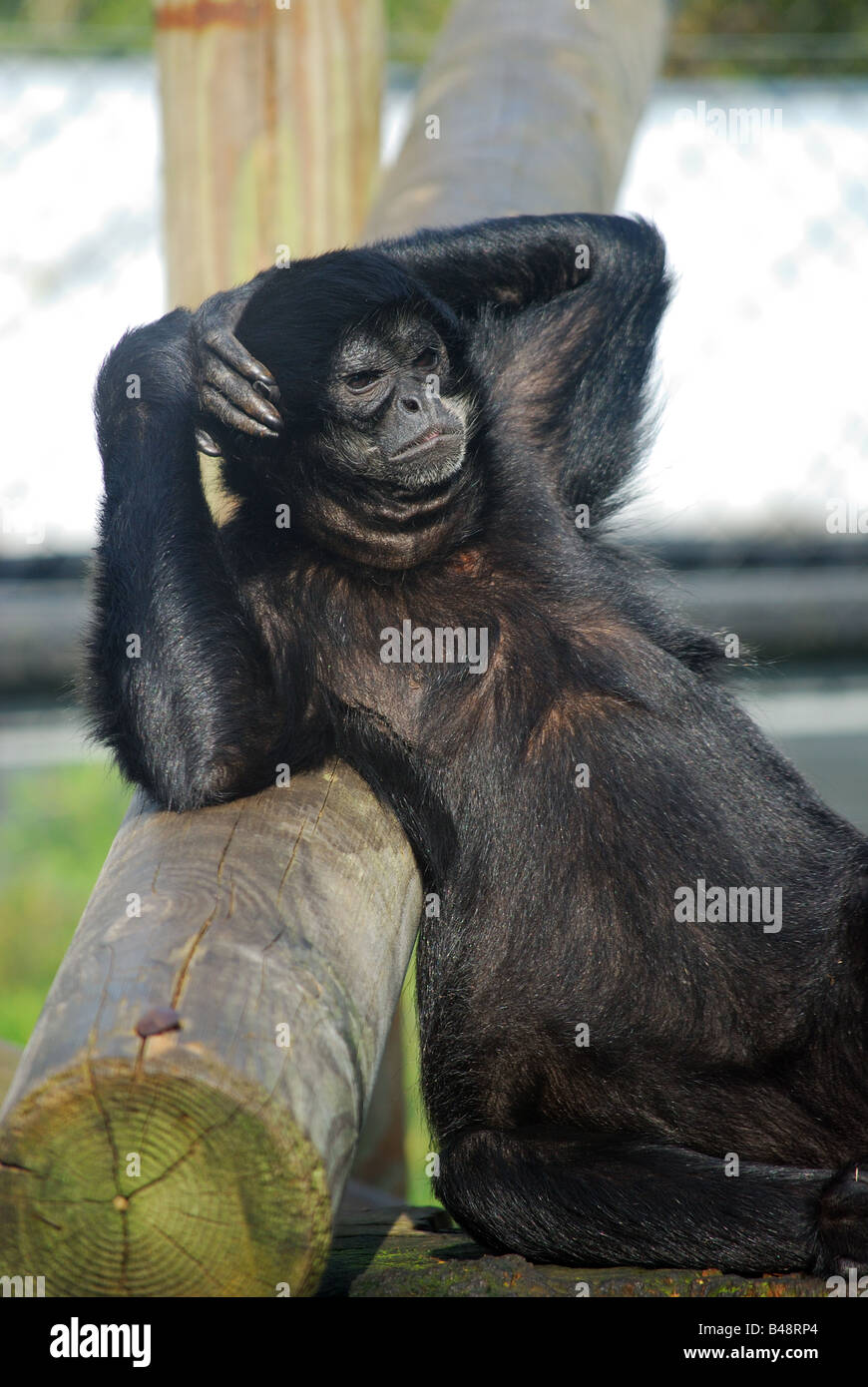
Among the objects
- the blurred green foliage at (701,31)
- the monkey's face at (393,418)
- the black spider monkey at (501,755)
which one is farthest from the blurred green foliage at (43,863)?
the monkey's face at (393,418)

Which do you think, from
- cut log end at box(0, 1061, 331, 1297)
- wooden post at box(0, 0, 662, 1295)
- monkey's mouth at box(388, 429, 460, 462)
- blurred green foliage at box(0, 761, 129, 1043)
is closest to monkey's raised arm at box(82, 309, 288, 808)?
wooden post at box(0, 0, 662, 1295)

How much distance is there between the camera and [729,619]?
545 centimetres

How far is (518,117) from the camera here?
14.5 feet

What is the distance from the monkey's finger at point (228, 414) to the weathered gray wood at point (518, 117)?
1337 millimetres

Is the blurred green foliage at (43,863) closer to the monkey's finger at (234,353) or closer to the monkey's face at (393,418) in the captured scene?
the monkey's face at (393,418)

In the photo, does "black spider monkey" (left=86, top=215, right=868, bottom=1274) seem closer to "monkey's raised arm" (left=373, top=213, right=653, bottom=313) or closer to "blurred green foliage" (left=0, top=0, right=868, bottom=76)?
"monkey's raised arm" (left=373, top=213, right=653, bottom=313)

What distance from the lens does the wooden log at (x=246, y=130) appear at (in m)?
4.48

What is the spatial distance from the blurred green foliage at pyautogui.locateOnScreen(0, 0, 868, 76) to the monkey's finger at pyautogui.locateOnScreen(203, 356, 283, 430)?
256 cm

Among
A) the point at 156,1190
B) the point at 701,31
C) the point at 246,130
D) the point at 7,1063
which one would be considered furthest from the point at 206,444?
the point at 701,31

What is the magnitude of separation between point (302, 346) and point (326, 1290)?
7.62ft

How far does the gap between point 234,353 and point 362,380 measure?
1.54ft

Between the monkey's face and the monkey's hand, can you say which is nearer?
the monkey's hand

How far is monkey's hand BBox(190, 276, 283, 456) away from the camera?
3199 millimetres

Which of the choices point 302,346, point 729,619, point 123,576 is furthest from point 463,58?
point 123,576
